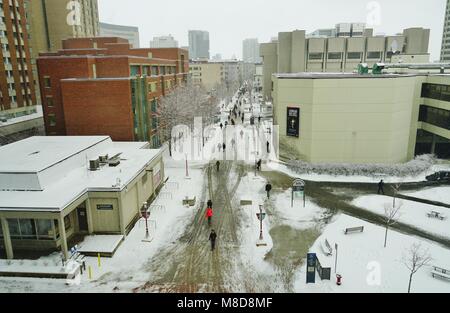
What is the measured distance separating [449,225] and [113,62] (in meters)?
35.2

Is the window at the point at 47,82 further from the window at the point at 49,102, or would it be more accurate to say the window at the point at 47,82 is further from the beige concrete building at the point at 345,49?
the beige concrete building at the point at 345,49

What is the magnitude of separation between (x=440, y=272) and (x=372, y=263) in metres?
2.96

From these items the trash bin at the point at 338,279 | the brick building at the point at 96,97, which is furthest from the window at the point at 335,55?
the trash bin at the point at 338,279

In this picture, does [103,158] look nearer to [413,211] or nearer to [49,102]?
[49,102]

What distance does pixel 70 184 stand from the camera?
68.3 feet

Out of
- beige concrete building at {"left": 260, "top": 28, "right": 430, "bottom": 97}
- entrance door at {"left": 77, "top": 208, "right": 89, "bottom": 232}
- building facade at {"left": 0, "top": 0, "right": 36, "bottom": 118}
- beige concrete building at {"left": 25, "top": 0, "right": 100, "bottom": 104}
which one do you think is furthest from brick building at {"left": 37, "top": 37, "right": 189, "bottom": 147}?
beige concrete building at {"left": 260, "top": 28, "right": 430, "bottom": 97}

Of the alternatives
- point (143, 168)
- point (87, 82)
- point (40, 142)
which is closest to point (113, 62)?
point (87, 82)

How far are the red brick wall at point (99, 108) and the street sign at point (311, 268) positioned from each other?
86.1 ft

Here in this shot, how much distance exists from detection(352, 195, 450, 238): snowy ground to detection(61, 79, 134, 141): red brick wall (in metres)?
24.4

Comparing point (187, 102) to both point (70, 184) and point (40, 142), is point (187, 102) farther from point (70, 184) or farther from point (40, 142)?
point (70, 184)

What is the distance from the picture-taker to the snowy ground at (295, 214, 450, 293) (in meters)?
15.7

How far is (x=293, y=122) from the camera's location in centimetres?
3512

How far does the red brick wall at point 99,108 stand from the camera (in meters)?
35.8
